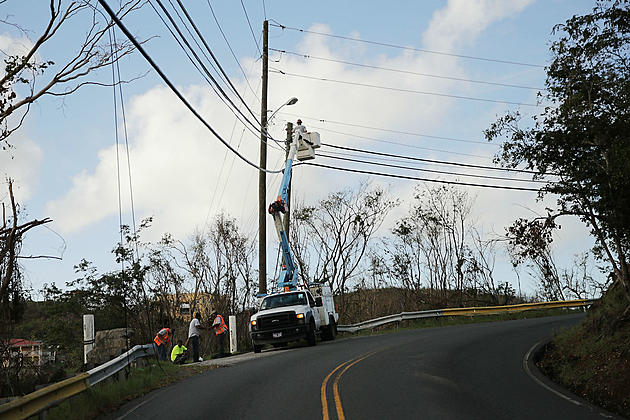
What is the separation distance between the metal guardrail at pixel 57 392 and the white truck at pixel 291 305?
28.5 ft

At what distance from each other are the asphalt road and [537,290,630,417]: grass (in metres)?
0.82

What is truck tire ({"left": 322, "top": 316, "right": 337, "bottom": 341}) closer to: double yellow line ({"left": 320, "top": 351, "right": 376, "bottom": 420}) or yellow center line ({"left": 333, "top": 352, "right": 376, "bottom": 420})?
double yellow line ({"left": 320, "top": 351, "right": 376, "bottom": 420})

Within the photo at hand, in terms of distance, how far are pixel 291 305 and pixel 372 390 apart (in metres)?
12.2

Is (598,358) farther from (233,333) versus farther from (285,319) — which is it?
(233,333)

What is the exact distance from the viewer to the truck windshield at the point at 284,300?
78.3 feet

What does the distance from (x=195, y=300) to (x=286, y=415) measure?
29.2m

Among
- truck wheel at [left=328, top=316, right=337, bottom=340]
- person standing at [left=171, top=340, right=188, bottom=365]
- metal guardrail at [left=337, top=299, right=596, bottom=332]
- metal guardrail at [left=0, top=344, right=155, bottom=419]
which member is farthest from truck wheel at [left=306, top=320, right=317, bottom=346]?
metal guardrail at [left=0, top=344, right=155, bottom=419]

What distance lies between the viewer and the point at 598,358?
46.1 feet

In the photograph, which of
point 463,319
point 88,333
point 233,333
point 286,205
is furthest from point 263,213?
point 463,319

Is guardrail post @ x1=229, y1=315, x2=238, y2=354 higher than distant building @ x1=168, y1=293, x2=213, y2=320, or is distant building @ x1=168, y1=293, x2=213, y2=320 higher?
distant building @ x1=168, y1=293, x2=213, y2=320


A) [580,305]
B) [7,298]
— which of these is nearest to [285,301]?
[7,298]

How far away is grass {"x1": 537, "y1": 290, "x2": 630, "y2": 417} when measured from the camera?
37.9 feet

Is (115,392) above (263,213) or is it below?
below

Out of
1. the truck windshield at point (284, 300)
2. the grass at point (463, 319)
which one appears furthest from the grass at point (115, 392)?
the grass at point (463, 319)
